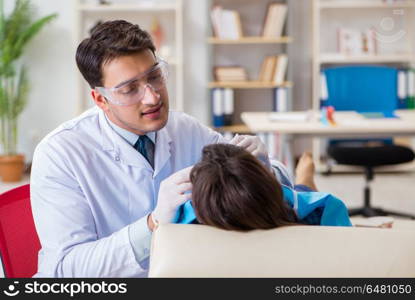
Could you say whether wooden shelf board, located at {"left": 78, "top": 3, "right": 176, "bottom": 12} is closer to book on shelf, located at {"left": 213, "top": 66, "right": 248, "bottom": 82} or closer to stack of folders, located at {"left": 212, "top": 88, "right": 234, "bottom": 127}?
book on shelf, located at {"left": 213, "top": 66, "right": 248, "bottom": 82}

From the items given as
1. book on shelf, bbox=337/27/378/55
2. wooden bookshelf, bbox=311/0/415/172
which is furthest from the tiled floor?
book on shelf, bbox=337/27/378/55

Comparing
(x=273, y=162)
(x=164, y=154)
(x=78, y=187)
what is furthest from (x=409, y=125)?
(x=78, y=187)

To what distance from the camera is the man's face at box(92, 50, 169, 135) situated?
1535 millimetres

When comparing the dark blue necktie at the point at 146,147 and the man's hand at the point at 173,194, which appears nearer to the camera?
the man's hand at the point at 173,194

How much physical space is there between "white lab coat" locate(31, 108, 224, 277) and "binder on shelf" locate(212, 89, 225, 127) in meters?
3.65

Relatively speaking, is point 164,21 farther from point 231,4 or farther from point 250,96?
point 250,96

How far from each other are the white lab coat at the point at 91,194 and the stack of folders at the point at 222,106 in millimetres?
3648

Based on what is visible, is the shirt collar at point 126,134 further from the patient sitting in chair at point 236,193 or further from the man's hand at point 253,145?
the patient sitting in chair at point 236,193

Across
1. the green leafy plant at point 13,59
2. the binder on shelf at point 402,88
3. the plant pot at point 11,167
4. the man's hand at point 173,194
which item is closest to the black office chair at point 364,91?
the binder on shelf at point 402,88

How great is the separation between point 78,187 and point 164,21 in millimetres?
4184

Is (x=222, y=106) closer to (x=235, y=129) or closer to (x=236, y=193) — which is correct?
(x=235, y=129)

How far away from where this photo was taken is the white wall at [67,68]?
215 inches
